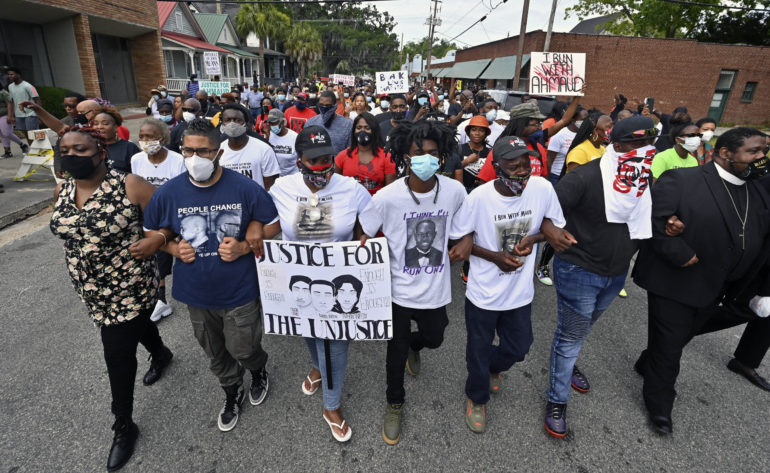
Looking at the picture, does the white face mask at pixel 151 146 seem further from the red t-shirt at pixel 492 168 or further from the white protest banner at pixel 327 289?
the red t-shirt at pixel 492 168

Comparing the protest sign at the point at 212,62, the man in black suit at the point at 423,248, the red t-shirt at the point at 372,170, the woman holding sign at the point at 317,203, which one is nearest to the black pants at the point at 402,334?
Answer: the man in black suit at the point at 423,248

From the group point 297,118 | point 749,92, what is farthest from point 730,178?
point 749,92

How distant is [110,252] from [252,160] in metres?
2.13

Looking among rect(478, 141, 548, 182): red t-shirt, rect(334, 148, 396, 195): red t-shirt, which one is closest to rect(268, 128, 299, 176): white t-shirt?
rect(334, 148, 396, 195): red t-shirt

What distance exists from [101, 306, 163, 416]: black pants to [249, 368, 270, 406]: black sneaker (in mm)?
804

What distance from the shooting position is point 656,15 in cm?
2994

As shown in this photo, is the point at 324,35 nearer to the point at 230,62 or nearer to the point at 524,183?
the point at 230,62

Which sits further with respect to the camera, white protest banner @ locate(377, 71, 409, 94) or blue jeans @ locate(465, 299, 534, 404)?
white protest banner @ locate(377, 71, 409, 94)

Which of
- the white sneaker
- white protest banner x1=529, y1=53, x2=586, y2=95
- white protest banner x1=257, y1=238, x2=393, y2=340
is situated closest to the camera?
white protest banner x1=257, y1=238, x2=393, y2=340

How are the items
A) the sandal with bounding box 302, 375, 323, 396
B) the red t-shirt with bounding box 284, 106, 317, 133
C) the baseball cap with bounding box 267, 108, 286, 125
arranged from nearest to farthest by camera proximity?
the sandal with bounding box 302, 375, 323, 396 → the baseball cap with bounding box 267, 108, 286, 125 → the red t-shirt with bounding box 284, 106, 317, 133

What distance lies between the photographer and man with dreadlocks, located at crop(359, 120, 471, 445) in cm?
257

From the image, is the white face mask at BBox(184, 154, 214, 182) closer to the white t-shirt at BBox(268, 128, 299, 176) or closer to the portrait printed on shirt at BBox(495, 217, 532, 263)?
the portrait printed on shirt at BBox(495, 217, 532, 263)

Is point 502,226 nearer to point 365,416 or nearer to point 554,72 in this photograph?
point 365,416

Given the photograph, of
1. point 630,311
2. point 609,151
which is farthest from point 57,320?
point 630,311
